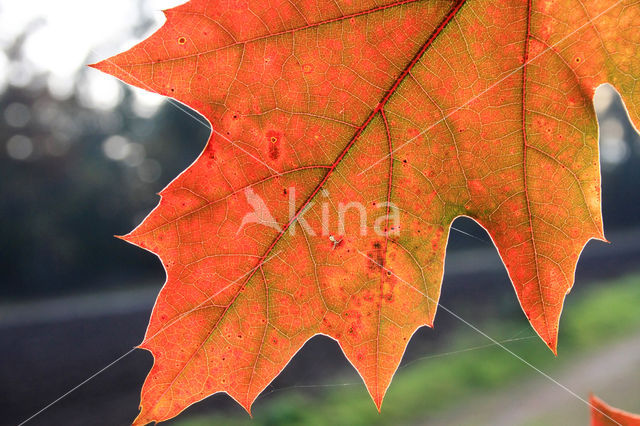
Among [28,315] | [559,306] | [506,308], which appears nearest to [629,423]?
[559,306]

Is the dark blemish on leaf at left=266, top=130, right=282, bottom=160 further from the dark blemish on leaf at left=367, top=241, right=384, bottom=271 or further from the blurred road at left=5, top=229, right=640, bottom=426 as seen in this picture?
the blurred road at left=5, top=229, right=640, bottom=426

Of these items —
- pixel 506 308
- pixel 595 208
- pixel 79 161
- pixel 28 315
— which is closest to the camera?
pixel 595 208

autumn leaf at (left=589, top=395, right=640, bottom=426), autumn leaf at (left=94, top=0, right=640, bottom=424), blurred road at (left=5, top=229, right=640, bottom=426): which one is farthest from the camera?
blurred road at (left=5, top=229, right=640, bottom=426)

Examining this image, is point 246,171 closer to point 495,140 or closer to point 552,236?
point 495,140

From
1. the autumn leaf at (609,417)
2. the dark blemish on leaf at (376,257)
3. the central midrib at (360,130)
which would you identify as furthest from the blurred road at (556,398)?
the central midrib at (360,130)

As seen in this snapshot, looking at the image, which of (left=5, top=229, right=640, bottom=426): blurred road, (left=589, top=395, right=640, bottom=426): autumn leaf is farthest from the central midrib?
(left=5, top=229, right=640, bottom=426): blurred road

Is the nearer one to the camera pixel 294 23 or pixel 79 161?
pixel 294 23

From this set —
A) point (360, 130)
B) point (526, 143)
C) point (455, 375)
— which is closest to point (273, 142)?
point (360, 130)

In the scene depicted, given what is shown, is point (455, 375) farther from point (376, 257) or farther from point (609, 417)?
point (376, 257)
